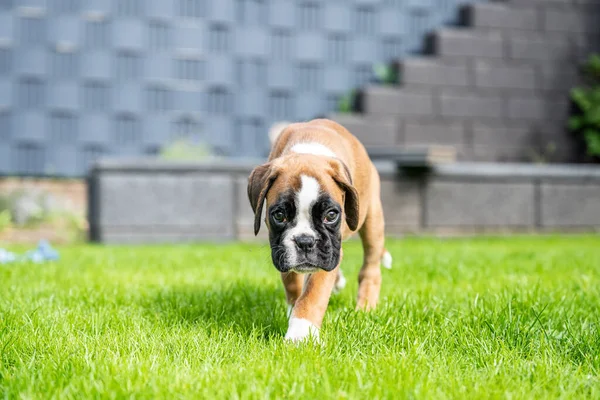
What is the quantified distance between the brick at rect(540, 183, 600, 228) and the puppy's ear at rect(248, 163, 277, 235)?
6678 mm

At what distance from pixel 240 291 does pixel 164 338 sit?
42.5 inches

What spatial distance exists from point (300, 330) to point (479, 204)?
627cm

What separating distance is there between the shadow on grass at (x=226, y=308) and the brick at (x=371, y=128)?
19.2ft

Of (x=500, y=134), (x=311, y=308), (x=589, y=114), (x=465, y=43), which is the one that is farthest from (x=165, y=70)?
(x=311, y=308)

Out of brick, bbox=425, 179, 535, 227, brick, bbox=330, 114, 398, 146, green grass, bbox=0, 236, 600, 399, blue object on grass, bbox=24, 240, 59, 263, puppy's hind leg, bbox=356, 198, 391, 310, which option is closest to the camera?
green grass, bbox=0, 236, 600, 399

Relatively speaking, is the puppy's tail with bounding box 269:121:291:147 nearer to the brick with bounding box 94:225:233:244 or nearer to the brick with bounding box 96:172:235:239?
the brick with bounding box 96:172:235:239

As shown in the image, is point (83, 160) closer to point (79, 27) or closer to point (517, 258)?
point (79, 27)

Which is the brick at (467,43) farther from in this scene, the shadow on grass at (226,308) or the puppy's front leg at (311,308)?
the puppy's front leg at (311,308)

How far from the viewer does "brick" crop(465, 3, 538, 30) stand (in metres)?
10.3

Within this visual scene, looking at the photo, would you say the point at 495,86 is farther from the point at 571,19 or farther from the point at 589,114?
the point at 571,19

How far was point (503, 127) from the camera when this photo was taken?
10406mm

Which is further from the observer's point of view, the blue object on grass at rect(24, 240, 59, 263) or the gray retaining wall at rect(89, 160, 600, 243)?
the gray retaining wall at rect(89, 160, 600, 243)

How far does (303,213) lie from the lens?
256cm

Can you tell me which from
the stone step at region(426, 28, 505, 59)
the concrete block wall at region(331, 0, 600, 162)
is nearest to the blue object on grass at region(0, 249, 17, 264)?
the concrete block wall at region(331, 0, 600, 162)
